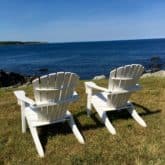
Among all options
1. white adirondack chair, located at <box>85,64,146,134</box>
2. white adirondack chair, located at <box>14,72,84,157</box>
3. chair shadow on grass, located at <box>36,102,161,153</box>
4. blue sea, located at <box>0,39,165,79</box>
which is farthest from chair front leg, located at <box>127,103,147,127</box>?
blue sea, located at <box>0,39,165,79</box>

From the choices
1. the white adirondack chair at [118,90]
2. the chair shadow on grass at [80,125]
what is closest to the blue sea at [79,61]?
the chair shadow on grass at [80,125]

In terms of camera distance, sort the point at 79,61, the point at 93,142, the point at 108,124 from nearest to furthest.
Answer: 1. the point at 93,142
2. the point at 108,124
3. the point at 79,61

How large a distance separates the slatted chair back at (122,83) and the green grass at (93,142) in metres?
0.51

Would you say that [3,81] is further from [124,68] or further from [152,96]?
[124,68]

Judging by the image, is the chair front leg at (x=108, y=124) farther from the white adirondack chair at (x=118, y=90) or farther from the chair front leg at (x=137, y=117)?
the chair front leg at (x=137, y=117)

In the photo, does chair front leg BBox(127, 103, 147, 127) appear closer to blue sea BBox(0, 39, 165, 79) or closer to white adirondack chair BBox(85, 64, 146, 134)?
white adirondack chair BBox(85, 64, 146, 134)

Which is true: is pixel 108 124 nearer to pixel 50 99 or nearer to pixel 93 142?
pixel 93 142

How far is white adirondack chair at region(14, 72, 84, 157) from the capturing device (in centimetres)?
529

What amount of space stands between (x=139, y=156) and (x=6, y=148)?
217cm

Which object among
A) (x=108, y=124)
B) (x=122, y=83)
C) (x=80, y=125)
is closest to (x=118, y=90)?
(x=122, y=83)

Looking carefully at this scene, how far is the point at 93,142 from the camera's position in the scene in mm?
5609

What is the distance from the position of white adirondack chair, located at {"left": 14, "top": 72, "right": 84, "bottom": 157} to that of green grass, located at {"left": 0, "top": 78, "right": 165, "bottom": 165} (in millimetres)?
230

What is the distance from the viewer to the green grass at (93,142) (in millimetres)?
4969

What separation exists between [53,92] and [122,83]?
151 cm
